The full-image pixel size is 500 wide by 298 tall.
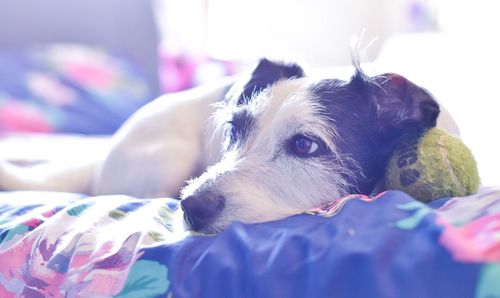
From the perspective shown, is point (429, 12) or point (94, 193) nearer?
point (94, 193)

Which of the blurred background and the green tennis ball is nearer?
the green tennis ball

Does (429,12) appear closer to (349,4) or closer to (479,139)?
(349,4)

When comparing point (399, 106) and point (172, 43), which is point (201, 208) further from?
point (172, 43)

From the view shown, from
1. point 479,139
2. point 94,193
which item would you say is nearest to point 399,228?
point 479,139

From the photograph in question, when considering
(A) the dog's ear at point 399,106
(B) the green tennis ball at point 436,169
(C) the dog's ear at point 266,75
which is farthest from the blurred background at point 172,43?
(B) the green tennis ball at point 436,169

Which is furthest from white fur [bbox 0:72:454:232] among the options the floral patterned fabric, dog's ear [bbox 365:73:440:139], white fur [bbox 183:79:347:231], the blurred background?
the floral patterned fabric

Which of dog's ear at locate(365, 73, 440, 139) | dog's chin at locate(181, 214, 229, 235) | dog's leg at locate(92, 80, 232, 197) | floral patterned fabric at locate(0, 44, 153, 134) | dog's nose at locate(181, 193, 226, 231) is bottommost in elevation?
floral patterned fabric at locate(0, 44, 153, 134)

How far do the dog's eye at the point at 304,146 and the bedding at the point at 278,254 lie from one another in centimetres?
28

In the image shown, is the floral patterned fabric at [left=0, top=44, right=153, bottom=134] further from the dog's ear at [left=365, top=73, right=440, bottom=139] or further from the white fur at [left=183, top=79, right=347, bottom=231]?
the dog's ear at [left=365, top=73, right=440, bottom=139]

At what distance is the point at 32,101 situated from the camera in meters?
3.10

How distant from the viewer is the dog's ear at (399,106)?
3.83 ft

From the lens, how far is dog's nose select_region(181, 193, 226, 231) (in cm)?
102

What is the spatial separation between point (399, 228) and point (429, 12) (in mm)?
2713

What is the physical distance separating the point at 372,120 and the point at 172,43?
140 inches
